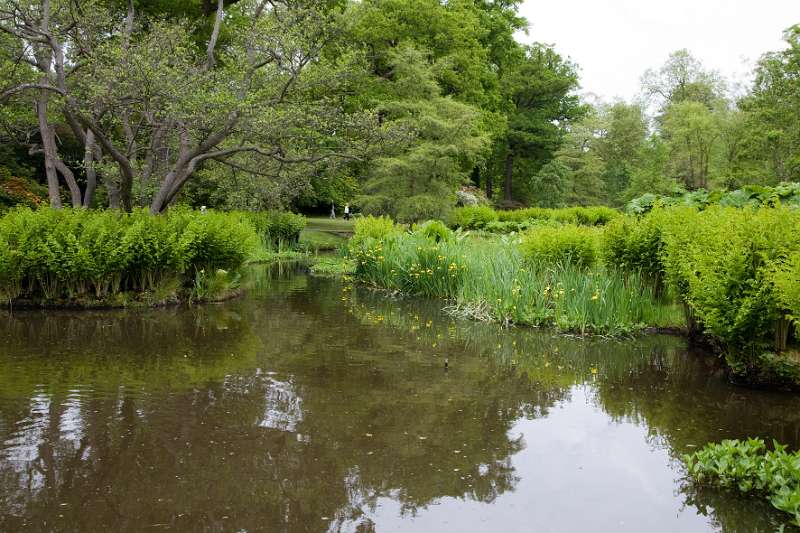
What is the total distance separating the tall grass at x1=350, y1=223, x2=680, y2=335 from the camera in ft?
28.0

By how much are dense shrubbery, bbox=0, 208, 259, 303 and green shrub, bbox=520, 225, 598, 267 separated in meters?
4.93

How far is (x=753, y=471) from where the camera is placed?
375 cm

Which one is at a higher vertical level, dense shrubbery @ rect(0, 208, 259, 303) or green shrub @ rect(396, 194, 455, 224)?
green shrub @ rect(396, 194, 455, 224)

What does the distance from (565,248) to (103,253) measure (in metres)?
6.76

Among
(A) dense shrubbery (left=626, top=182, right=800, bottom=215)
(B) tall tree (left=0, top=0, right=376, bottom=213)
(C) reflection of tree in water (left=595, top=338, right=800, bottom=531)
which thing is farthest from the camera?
(B) tall tree (left=0, top=0, right=376, bottom=213)

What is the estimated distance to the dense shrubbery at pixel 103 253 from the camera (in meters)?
9.05

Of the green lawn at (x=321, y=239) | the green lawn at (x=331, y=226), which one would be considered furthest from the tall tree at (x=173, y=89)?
the green lawn at (x=331, y=226)

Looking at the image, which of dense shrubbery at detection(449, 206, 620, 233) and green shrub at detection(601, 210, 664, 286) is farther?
dense shrubbery at detection(449, 206, 620, 233)

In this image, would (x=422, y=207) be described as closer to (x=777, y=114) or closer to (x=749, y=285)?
(x=749, y=285)

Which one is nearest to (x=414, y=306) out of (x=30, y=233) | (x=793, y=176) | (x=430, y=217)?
(x=30, y=233)

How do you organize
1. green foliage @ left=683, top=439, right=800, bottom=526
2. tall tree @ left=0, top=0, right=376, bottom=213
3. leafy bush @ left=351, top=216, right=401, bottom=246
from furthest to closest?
leafy bush @ left=351, top=216, right=401, bottom=246 → tall tree @ left=0, top=0, right=376, bottom=213 → green foliage @ left=683, top=439, right=800, bottom=526

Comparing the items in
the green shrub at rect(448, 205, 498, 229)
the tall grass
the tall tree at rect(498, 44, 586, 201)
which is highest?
the tall tree at rect(498, 44, 586, 201)

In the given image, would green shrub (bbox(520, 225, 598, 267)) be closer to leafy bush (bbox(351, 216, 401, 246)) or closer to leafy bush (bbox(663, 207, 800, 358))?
leafy bush (bbox(663, 207, 800, 358))

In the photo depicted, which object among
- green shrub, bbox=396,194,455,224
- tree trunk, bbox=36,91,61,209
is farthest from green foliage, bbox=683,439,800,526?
green shrub, bbox=396,194,455,224
